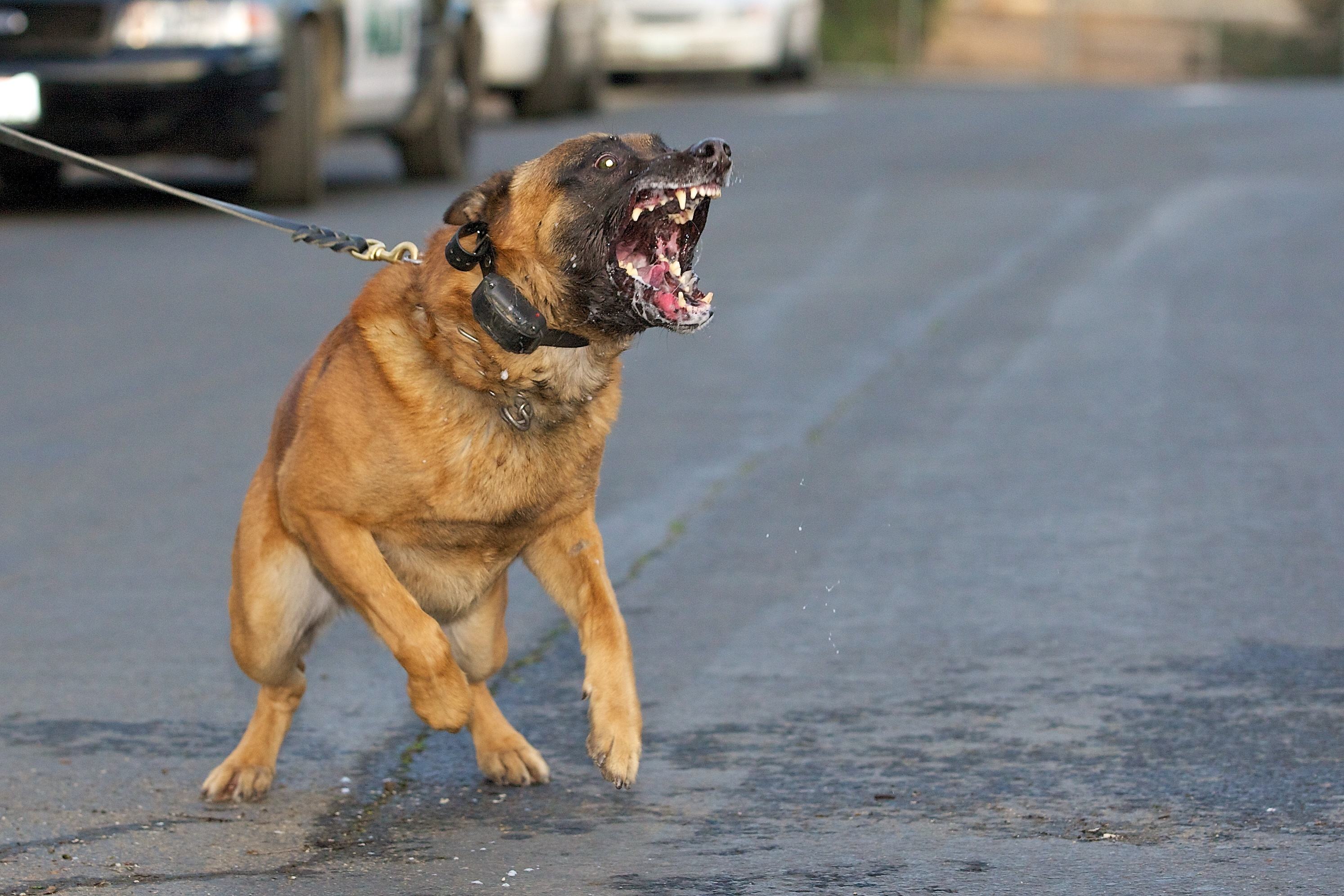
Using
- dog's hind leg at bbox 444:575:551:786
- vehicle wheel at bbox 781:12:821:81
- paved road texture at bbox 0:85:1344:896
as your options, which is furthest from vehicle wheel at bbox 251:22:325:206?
vehicle wheel at bbox 781:12:821:81

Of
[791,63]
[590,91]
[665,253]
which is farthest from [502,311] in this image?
[791,63]

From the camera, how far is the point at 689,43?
24.7 m

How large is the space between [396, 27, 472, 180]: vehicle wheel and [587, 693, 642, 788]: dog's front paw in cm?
1135

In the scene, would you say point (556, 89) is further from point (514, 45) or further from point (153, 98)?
point (153, 98)

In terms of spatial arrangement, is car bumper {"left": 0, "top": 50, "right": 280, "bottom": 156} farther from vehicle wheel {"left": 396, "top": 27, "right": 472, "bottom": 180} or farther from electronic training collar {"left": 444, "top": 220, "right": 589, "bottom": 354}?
electronic training collar {"left": 444, "top": 220, "right": 589, "bottom": 354}

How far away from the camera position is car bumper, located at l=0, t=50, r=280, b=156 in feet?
41.0

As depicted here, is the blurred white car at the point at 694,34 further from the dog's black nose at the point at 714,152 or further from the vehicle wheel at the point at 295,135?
the dog's black nose at the point at 714,152

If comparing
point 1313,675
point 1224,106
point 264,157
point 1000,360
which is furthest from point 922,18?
point 1313,675

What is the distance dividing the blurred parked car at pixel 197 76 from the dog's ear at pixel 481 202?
8.42m

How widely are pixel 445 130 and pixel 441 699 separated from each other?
464 inches

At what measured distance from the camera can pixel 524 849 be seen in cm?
415

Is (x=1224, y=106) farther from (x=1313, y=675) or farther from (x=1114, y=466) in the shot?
(x=1313, y=675)

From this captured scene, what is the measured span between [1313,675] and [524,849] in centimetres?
213

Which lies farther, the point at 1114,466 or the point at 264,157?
the point at 264,157
